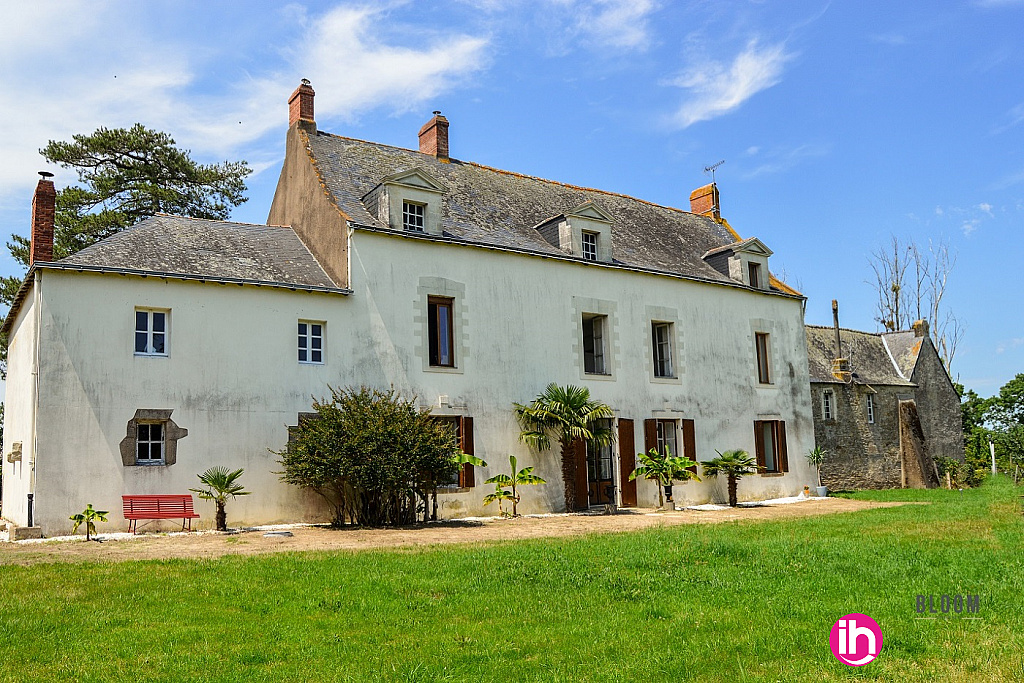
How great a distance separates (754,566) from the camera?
27.8 ft

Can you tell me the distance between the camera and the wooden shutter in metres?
17.4

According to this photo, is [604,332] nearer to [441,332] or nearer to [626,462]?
[626,462]

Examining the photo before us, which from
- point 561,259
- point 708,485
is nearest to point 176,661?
point 561,259

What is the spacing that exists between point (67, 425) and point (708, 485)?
1462cm

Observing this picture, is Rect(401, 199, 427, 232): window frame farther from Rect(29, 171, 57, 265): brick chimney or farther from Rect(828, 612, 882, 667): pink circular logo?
Rect(828, 612, 882, 667): pink circular logo

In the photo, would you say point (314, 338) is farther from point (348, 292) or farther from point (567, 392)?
point (567, 392)

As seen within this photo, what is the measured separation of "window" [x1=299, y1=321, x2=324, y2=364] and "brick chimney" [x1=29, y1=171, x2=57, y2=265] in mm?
4490

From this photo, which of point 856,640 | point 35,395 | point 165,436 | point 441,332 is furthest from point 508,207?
point 856,640

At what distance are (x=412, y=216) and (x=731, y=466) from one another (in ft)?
31.8

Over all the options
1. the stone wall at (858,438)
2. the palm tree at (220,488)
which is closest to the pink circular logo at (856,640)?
the palm tree at (220,488)

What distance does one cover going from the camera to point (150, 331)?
1487 cm

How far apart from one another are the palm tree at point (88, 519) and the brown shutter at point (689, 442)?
13.1 meters

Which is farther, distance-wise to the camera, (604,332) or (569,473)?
(604,332)

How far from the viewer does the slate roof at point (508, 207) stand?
18844 mm
